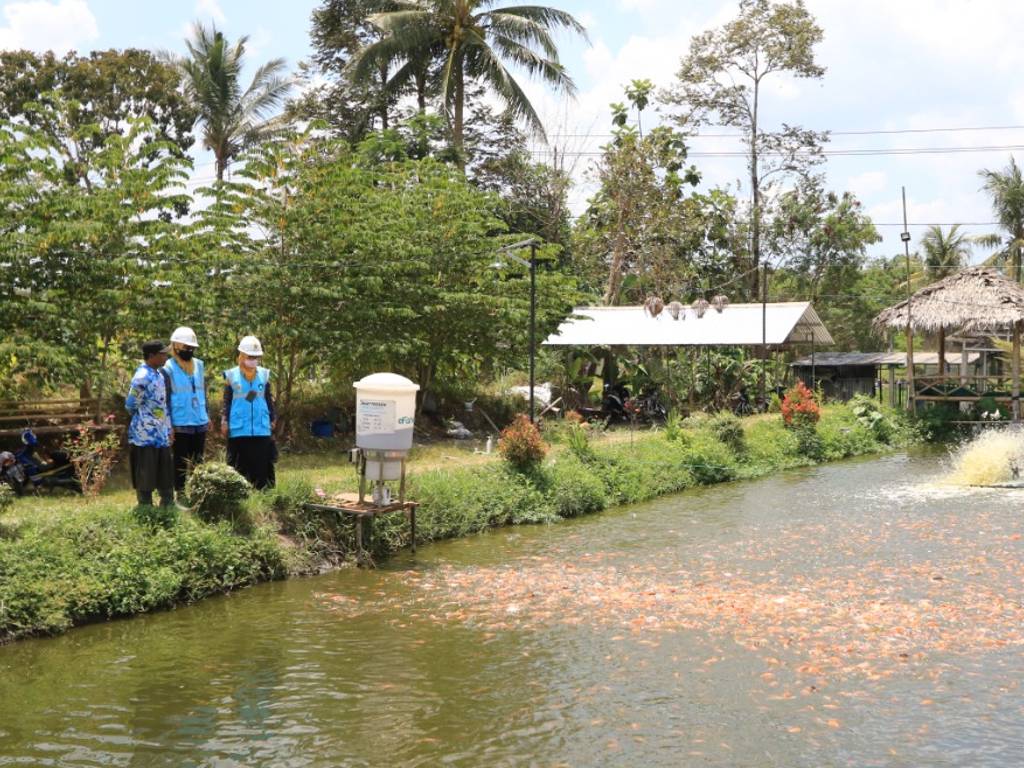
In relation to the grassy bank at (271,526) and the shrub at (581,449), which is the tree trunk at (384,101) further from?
the shrub at (581,449)

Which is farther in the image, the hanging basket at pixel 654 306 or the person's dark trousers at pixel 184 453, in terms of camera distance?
the hanging basket at pixel 654 306

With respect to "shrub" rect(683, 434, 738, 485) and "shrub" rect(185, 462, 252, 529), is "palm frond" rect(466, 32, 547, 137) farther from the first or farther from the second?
"shrub" rect(185, 462, 252, 529)

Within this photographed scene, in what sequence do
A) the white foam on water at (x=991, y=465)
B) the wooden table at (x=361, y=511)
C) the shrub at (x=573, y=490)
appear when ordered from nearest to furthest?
the wooden table at (x=361, y=511) → the shrub at (x=573, y=490) → the white foam on water at (x=991, y=465)

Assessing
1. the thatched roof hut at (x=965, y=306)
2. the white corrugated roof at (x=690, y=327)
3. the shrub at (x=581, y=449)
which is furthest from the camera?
the thatched roof hut at (x=965, y=306)

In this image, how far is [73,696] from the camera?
7316mm

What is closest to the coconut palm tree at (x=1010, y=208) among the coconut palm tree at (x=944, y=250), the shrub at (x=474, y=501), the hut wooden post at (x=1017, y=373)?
the coconut palm tree at (x=944, y=250)

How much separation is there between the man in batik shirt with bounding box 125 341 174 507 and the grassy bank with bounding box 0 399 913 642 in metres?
0.36

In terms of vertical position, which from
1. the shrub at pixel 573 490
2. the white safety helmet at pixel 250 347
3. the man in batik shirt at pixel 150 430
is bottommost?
the shrub at pixel 573 490

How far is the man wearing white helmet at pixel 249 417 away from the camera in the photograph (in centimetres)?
1125

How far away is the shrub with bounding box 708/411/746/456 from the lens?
813 inches

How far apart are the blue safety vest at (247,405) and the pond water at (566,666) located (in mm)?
1783

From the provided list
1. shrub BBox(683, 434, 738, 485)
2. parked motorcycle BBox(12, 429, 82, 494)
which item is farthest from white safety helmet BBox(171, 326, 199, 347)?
shrub BBox(683, 434, 738, 485)

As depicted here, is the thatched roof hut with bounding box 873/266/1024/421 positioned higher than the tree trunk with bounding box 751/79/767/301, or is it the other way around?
the tree trunk with bounding box 751/79/767/301

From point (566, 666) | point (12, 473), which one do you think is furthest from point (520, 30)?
point (566, 666)
